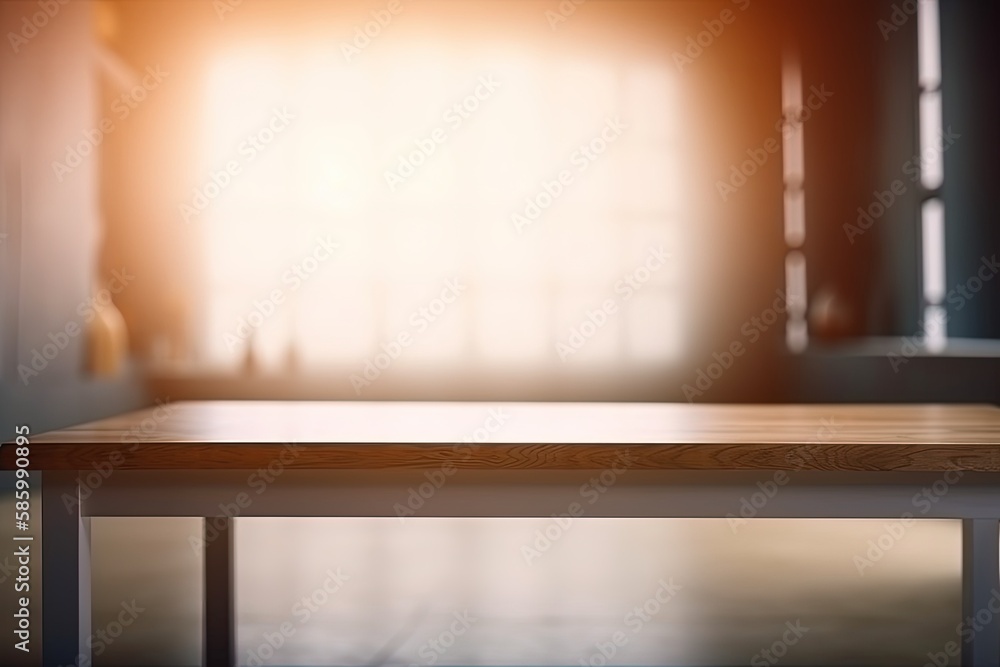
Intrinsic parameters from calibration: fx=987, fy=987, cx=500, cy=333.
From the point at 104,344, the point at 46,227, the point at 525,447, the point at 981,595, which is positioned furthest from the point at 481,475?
the point at 104,344

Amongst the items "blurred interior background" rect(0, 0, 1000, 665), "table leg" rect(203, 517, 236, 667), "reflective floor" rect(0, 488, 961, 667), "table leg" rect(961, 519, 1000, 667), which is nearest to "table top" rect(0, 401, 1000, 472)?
"table leg" rect(961, 519, 1000, 667)

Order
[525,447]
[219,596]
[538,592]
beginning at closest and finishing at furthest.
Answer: [525,447] < [219,596] < [538,592]

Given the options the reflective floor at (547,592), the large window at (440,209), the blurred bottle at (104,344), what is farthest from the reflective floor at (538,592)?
the large window at (440,209)

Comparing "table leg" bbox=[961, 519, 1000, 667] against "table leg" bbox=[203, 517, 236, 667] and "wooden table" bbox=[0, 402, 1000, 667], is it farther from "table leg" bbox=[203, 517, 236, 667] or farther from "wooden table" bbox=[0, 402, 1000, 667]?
"table leg" bbox=[203, 517, 236, 667]

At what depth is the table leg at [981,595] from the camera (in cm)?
136

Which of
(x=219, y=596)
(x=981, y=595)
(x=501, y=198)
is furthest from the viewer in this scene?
(x=501, y=198)

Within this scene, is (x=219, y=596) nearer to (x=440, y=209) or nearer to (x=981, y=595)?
(x=981, y=595)

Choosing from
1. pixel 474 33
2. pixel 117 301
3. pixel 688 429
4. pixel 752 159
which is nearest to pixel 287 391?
pixel 117 301

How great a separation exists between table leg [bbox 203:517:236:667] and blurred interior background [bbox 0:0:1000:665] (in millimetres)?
3056

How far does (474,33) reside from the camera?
208 inches

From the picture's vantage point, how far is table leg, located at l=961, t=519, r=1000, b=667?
1357 millimetres

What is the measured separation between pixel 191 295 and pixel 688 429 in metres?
4.47

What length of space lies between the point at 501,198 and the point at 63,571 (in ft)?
13.9

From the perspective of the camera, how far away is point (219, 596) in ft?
5.69
